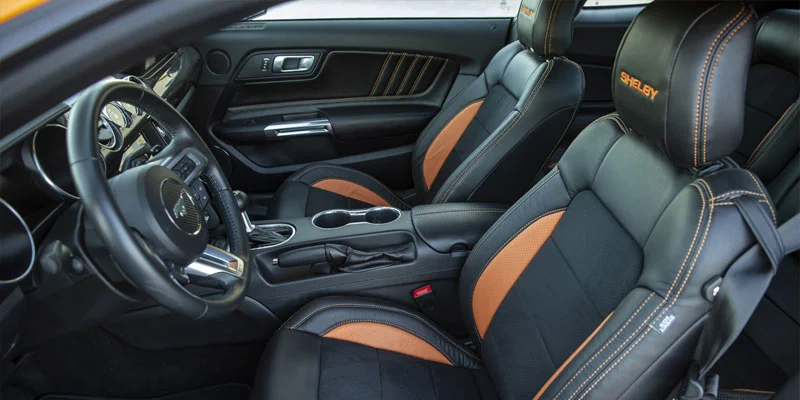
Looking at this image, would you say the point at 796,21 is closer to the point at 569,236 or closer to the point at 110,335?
the point at 569,236

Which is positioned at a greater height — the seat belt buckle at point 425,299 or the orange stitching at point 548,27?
the orange stitching at point 548,27

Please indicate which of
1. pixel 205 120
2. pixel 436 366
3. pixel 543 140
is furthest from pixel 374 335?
pixel 205 120

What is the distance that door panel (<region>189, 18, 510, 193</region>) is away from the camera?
7.94ft

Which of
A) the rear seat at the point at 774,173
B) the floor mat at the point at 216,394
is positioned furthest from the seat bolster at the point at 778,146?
the floor mat at the point at 216,394

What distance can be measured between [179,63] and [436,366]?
146 cm

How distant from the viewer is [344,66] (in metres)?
2.50

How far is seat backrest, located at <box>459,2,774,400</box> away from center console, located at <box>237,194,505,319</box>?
0.25 metres

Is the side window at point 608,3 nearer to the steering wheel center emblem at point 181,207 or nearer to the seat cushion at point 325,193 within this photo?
the seat cushion at point 325,193

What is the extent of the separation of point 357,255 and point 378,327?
0.75 ft

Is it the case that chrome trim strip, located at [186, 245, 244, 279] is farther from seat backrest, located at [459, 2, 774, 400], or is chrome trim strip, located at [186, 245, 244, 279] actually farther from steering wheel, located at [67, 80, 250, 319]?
seat backrest, located at [459, 2, 774, 400]

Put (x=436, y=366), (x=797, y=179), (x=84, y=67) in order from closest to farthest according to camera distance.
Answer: (x=84, y=67) < (x=797, y=179) < (x=436, y=366)

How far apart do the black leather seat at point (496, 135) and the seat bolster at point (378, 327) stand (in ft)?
1.75

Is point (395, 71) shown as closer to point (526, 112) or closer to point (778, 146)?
point (526, 112)

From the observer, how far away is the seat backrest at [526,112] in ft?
5.96
